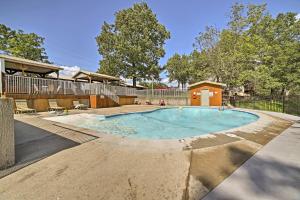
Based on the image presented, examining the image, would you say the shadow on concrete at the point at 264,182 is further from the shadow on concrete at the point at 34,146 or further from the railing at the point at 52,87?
the railing at the point at 52,87

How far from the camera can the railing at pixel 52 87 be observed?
34.5 ft

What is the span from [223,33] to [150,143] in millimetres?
23059

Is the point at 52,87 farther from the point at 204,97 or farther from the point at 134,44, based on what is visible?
the point at 134,44

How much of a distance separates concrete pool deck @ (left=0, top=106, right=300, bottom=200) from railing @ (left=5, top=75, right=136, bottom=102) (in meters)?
9.87

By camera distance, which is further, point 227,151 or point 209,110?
point 209,110

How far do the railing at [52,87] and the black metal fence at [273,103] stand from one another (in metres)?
14.7

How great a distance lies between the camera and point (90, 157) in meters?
3.31

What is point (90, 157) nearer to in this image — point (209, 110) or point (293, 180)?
point (293, 180)

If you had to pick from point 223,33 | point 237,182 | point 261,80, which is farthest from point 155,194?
point 223,33

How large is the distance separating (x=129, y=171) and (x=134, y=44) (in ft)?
86.6

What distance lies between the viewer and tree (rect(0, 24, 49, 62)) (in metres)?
21.5

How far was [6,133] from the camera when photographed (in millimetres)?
2719

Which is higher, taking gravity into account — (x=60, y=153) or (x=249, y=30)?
(x=249, y=30)

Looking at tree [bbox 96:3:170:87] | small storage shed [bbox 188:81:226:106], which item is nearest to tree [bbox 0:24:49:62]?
tree [bbox 96:3:170:87]
